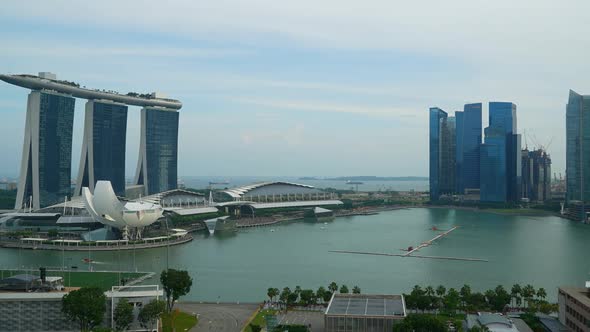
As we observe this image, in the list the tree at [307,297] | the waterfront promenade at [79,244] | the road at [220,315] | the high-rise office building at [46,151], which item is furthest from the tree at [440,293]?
the high-rise office building at [46,151]

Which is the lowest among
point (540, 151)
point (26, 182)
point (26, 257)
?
point (26, 257)

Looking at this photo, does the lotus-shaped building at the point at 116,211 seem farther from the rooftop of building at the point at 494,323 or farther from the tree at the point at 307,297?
the rooftop of building at the point at 494,323

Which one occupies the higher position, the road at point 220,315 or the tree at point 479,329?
the tree at point 479,329

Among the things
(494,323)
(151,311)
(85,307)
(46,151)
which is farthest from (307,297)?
(46,151)

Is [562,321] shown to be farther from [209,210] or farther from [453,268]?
[209,210]

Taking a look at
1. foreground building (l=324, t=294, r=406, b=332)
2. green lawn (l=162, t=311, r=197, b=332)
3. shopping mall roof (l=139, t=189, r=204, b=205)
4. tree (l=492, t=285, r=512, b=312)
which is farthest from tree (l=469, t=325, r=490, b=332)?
shopping mall roof (l=139, t=189, r=204, b=205)

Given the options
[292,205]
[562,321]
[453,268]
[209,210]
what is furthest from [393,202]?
[562,321]

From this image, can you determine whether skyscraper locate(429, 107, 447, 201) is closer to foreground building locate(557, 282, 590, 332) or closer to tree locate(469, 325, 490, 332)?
foreground building locate(557, 282, 590, 332)
